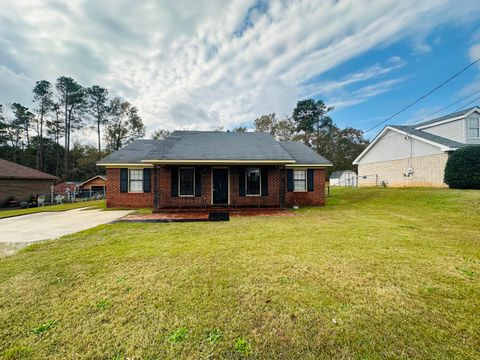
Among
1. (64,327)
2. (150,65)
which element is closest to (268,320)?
(64,327)

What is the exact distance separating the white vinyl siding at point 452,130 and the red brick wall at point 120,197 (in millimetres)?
23921

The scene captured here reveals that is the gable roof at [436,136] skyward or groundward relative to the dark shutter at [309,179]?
skyward

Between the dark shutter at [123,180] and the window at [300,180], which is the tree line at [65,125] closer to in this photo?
the dark shutter at [123,180]

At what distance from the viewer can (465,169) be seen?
41.1 ft

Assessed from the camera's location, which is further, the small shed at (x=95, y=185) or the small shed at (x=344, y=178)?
the small shed at (x=344, y=178)

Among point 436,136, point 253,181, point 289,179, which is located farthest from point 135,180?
point 436,136

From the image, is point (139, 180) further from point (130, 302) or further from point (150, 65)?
point (130, 302)

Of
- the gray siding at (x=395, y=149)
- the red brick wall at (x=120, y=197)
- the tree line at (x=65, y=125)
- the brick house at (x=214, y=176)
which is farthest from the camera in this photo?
the tree line at (x=65, y=125)

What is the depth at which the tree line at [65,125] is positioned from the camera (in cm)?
2914

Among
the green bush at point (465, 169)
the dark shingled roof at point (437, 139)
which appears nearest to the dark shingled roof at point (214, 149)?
the green bush at point (465, 169)

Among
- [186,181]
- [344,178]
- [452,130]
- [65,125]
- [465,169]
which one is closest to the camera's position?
[186,181]

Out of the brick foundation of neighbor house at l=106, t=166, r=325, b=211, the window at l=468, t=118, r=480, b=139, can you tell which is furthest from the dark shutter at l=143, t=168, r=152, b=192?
the window at l=468, t=118, r=480, b=139

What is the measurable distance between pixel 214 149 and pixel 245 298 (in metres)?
8.85

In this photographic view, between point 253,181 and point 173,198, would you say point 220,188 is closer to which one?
point 253,181
